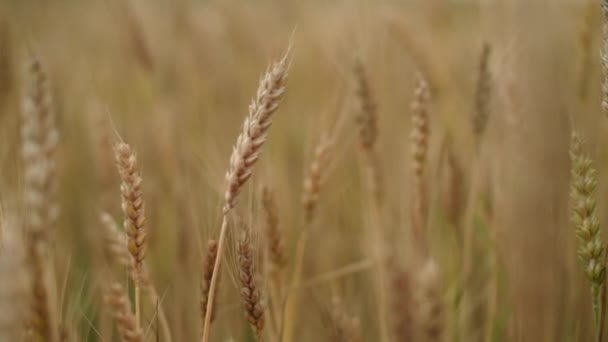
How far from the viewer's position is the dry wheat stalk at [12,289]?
42 centimetres

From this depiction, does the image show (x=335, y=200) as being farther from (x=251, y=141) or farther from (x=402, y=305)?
(x=402, y=305)

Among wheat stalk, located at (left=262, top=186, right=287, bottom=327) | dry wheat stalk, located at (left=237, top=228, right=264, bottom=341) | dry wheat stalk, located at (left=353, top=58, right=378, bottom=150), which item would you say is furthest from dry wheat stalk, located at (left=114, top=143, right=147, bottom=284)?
dry wheat stalk, located at (left=353, top=58, right=378, bottom=150)

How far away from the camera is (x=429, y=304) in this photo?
41 cm

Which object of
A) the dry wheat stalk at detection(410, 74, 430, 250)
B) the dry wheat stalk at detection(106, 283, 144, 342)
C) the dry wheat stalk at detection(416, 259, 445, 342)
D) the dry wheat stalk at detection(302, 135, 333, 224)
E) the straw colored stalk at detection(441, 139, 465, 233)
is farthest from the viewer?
the straw colored stalk at detection(441, 139, 465, 233)

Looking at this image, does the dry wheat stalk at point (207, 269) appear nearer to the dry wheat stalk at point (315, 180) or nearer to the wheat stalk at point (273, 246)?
the wheat stalk at point (273, 246)

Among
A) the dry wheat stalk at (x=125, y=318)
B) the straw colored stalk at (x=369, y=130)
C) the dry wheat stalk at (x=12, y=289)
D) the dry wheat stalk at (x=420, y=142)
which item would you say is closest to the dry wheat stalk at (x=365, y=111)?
the straw colored stalk at (x=369, y=130)

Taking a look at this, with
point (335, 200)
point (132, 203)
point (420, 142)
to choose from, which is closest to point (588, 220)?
point (420, 142)

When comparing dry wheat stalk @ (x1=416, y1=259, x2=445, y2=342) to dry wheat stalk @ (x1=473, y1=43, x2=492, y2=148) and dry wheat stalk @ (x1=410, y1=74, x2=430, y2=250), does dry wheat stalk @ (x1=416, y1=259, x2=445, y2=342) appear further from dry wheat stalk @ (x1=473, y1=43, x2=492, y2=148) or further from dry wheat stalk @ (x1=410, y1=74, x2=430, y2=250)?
dry wheat stalk @ (x1=473, y1=43, x2=492, y2=148)

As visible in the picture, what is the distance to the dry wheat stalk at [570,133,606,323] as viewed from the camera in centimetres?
63

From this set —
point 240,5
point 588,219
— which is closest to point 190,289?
point 588,219

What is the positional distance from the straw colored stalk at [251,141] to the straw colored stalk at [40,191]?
172 mm

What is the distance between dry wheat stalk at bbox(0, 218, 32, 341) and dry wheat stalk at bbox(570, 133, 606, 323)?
1.85 ft

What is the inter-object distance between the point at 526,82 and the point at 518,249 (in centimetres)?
36

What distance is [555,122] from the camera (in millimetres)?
1111
